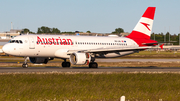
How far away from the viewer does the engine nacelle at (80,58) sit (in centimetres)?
3562

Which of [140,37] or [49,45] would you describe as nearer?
[49,45]

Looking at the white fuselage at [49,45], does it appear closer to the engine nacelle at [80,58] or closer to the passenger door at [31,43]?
the passenger door at [31,43]

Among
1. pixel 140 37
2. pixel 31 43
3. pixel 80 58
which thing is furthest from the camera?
pixel 140 37

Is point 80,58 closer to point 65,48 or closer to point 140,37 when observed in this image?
point 65,48

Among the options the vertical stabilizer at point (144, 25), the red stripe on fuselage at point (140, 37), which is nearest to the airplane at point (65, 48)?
the red stripe on fuselage at point (140, 37)

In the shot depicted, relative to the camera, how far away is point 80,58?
35.7 meters

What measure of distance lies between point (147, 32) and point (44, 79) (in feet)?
94.4

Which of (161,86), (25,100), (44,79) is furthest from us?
(44,79)

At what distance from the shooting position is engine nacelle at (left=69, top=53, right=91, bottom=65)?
117ft

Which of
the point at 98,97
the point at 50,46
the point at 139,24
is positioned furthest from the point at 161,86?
the point at 139,24

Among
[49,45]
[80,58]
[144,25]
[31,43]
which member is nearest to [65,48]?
[49,45]

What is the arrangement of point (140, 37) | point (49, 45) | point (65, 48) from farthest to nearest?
point (140, 37) < point (65, 48) < point (49, 45)

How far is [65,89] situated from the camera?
17109 mm

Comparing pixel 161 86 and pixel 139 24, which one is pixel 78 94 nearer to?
pixel 161 86
